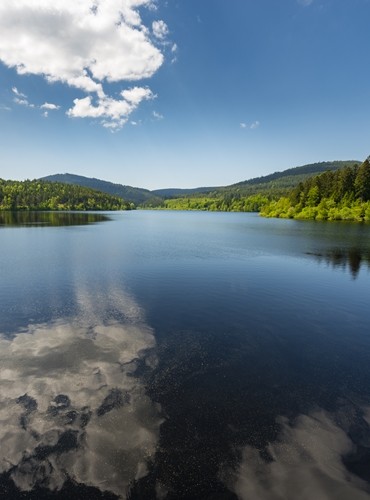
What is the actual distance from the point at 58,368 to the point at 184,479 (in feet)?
27.2

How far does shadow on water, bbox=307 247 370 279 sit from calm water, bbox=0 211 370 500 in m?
11.7

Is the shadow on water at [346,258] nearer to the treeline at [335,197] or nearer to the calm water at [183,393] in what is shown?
the calm water at [183,393]

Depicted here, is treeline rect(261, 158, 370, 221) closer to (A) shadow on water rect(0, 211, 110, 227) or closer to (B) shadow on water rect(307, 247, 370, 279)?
(B) shadow on water rect(307, 247, 370, 279)

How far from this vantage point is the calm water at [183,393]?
8.89 metres

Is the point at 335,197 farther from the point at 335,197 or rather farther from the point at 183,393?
the point at 183,393

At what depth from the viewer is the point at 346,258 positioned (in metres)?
46.2

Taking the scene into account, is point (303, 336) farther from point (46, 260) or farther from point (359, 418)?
point (46, 260)

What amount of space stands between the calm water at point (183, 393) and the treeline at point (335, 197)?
362ft

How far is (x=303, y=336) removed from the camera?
19.2 meters

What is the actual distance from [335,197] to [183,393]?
145 metres

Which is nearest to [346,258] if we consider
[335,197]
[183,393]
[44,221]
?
[183,393]

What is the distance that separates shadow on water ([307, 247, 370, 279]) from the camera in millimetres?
40000

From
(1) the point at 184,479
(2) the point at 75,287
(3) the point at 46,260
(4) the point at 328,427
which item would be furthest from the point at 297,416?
(3) the point at 46,260

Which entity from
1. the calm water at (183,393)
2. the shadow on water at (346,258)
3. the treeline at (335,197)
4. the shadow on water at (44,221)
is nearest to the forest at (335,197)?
the treeline at (335,197)
